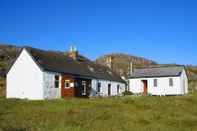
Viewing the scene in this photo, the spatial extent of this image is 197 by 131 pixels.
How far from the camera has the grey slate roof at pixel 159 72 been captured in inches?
2181

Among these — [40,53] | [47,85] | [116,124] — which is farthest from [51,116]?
[40,53]

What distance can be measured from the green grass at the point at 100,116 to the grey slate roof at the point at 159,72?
18.9 m

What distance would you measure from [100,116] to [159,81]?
30.6 m

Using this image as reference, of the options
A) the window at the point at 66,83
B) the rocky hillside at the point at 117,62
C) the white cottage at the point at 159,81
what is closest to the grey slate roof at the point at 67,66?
the window at the point at 66,83

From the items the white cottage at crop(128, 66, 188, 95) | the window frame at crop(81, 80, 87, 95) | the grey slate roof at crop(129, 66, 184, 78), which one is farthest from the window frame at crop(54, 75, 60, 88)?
the grey slate roof at crop(129, 66, 184, 78)

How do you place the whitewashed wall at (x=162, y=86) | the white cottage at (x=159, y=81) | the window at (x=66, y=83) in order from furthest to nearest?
the white cottage at (x=159, y=81), the whitewashed wall at (x=162, y=86), the window at (x=66, y=83)

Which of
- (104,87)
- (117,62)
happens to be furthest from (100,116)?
(117,62)

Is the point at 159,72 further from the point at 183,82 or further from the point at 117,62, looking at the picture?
the point at 117,62

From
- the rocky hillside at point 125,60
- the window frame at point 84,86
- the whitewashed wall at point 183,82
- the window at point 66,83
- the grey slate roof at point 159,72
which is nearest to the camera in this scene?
the window at point 66,83

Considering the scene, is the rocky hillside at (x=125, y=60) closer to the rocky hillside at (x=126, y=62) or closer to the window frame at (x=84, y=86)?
the rocky hillside at (x=126, y=62)

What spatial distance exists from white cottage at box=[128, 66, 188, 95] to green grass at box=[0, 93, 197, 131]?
1835 cm

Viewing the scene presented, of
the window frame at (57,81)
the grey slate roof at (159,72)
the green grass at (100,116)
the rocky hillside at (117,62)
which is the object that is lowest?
the green grass at (100,116)

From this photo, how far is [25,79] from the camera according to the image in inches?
1673

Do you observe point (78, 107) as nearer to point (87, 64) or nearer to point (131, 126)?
point (131, 126)
